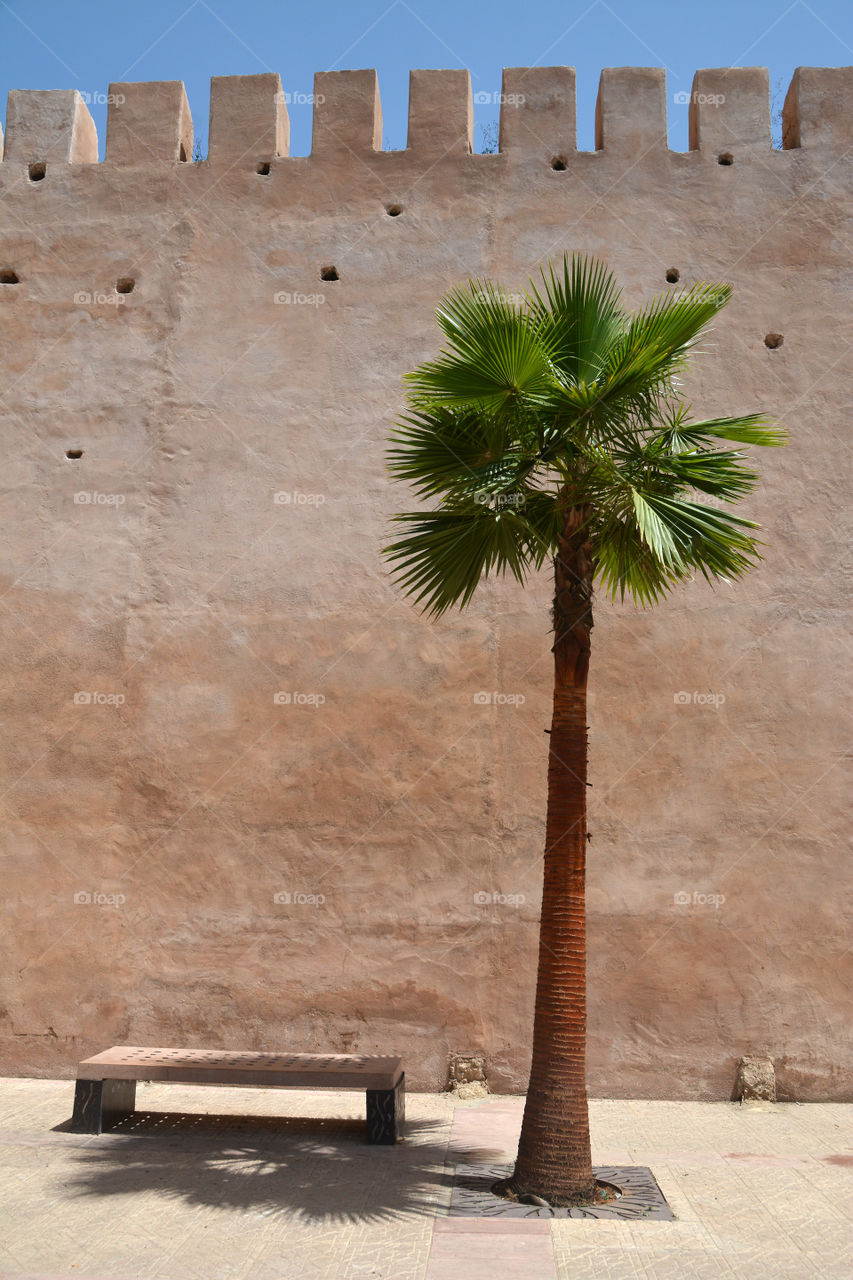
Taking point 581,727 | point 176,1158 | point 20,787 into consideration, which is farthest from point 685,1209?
point 20,787

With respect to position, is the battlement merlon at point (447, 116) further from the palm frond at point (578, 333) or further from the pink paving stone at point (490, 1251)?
the pink paving stone at point (490, 1251)

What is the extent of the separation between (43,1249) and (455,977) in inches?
150

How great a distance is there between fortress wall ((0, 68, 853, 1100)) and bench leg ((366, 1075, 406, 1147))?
1412mm

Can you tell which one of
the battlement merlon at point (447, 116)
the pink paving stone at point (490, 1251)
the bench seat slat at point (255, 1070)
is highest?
the battlement merlon at point (447, 116)

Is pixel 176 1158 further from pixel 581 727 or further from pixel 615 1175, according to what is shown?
pixel 581 727

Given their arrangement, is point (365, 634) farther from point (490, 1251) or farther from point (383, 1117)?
point (490, 1251)

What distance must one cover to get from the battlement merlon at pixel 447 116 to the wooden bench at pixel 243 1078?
6.93 metres

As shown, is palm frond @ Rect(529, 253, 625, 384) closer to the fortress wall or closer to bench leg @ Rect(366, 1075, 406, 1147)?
the fortress wall

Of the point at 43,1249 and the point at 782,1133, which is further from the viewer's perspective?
the point at 782,1133

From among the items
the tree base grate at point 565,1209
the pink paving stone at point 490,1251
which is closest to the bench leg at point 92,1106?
the tree base grate at point 565,1209

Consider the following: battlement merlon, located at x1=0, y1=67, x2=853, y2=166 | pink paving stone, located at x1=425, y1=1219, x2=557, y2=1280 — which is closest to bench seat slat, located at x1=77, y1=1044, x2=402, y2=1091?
pink paving stone, located at x1=425, y1=1219, x2=557, y2=1280

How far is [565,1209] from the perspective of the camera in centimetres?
532

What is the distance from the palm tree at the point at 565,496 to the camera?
556 centimetres

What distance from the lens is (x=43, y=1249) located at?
15.4 feet
